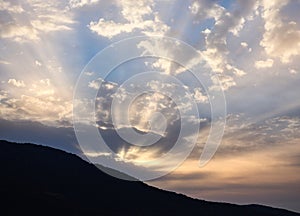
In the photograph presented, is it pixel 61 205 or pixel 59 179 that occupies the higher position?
pixel 59 179

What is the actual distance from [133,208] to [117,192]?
28.5 metres

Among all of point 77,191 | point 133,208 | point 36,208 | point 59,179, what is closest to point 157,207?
point 133,208

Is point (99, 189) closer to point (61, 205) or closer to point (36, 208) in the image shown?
point (61, 205)

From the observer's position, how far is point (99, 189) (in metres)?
191

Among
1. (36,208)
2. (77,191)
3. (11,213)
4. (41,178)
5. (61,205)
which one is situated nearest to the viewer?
(11,213)

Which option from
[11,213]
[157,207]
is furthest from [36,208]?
[157,207]

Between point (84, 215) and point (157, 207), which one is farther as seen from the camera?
point (157, 207)

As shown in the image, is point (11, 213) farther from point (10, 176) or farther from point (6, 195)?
point (10, 176)

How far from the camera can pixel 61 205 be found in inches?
5064

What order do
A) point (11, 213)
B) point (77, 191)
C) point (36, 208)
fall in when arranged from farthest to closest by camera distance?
1. point (77, 191)
2. point (36, 208)
3. point (11, 213)

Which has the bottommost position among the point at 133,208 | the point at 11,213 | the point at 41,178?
the point at 11,213

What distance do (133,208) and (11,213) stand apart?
2723 inches

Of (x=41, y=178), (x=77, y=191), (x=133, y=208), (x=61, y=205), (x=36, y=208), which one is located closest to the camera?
(x=36, y=208)

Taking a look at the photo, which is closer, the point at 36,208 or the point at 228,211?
the point at 36,208
